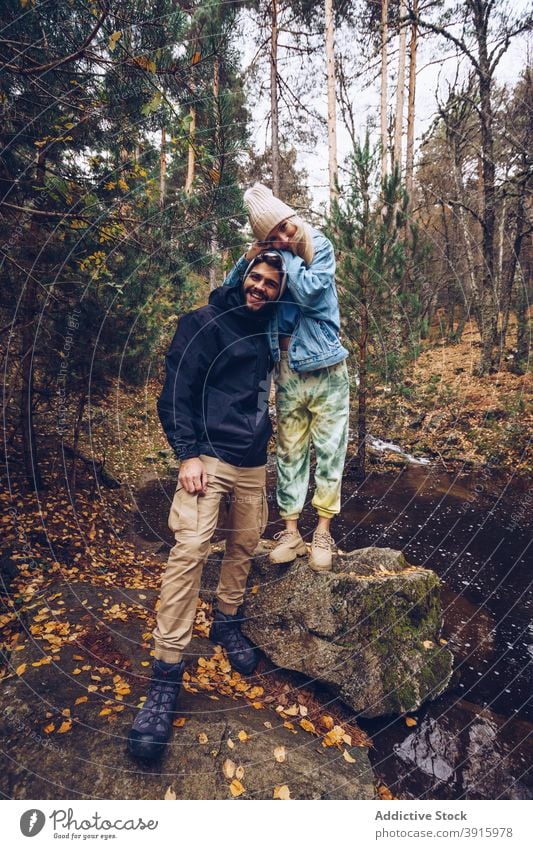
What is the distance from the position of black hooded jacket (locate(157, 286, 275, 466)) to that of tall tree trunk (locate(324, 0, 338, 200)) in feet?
19.6

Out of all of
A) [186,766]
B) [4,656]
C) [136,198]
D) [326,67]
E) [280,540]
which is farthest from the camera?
[326,67]

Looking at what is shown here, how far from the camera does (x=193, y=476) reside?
2.57 m

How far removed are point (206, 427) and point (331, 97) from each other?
8.99m

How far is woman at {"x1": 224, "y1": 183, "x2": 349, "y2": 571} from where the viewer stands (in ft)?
8.93

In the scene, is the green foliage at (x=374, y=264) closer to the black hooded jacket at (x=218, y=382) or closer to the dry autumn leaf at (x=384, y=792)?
the black hooded jacket at (x=218, y=382)

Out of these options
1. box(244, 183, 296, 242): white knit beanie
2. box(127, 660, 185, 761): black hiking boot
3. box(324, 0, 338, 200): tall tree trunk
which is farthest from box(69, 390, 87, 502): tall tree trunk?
box(324, 0, 338, 200): tall tree trunk

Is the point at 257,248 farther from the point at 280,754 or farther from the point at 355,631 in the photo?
the point at 280,754

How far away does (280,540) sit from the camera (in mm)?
3578

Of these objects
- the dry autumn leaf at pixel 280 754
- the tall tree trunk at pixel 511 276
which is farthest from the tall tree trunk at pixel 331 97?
the dry autumn leaf at pixel 280 754

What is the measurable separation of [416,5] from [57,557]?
12690 millimetres

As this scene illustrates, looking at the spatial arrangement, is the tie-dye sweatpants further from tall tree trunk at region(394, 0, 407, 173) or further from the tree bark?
tall tree trunk at region(394, 0, 407, 173)

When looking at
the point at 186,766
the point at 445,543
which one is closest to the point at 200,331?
the point at 186,766

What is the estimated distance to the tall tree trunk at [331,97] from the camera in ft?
24.9

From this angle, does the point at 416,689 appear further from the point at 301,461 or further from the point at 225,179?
the point at 225,179
